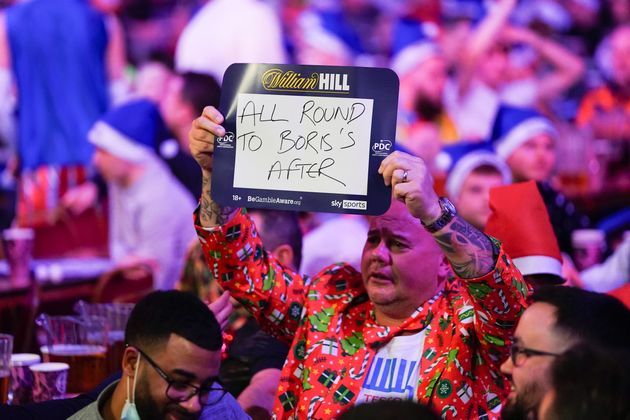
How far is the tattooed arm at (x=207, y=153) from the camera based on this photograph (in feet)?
9.63

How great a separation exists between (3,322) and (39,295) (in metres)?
0.70

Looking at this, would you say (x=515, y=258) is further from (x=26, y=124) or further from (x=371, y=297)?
(x=26, y=124)

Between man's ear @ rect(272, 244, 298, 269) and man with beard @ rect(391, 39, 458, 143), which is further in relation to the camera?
man with beard @ rect(391, 39, 458, 143)

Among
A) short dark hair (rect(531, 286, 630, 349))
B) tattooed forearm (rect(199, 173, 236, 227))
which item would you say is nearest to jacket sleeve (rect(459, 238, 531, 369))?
short dark hair (rect(531, 286, 630, 349))

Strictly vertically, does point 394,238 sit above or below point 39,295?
above

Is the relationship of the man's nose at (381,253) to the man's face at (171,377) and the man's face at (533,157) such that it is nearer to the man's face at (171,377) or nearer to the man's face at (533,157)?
the man's face at (171,377)

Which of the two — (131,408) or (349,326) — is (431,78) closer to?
(349,326)

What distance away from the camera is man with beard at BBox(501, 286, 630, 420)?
7.68 feet

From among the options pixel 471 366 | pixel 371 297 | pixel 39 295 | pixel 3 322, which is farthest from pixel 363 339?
pixel 39 295

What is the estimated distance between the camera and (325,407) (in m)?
2.94

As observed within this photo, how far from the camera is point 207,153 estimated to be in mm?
2977

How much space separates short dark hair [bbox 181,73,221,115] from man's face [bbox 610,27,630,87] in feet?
14.0

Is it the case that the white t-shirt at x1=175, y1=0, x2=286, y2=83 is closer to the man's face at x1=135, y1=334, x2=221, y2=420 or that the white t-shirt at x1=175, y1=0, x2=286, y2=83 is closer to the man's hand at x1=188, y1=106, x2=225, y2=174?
the man's hand at x1=188, y1=106, x2=225, y2=174

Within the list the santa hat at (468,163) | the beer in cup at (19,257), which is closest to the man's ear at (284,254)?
the beer in cup at (19,257)
